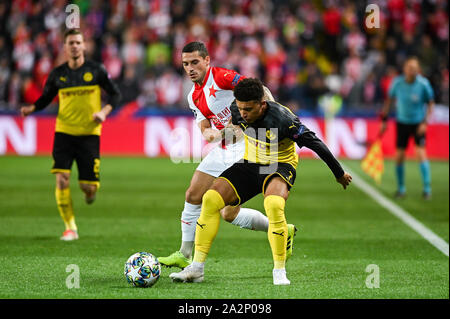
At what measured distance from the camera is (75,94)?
922 centimetres

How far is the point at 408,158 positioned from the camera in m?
20.2

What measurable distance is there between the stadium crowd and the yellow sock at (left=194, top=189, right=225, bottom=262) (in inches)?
548

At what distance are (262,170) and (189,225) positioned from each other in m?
1.05

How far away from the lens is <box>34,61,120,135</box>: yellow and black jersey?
9.17m

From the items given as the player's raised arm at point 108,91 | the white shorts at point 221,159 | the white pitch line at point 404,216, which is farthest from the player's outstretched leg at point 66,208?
the white pitch line at point 404,216

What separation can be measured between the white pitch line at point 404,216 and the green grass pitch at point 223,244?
122mm

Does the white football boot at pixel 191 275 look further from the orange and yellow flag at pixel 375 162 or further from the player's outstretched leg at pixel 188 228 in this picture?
the orange and yellow flag at pixel 375 162

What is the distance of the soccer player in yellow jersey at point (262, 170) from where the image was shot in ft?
20.7

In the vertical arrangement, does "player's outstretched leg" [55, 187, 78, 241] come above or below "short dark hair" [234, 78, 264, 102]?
below

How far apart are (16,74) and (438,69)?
11525 millimetres

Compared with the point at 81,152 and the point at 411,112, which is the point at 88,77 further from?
the point at 411,112

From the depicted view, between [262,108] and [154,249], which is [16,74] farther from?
[262,108]
